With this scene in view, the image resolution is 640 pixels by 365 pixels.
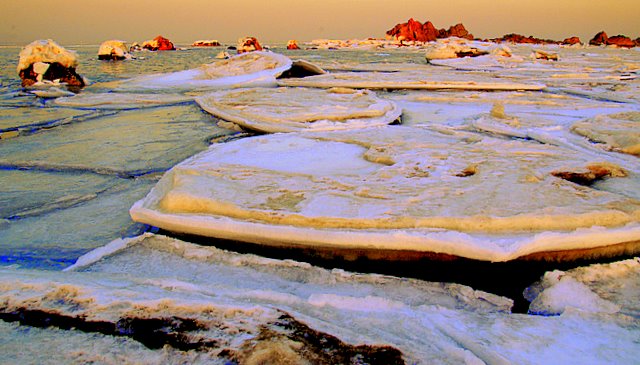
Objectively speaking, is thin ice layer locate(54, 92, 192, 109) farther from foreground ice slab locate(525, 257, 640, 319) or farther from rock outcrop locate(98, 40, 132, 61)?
rock outcrop locate(98, 40, 132, 61)

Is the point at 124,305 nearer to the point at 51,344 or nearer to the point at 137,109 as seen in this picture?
the point at 51,344

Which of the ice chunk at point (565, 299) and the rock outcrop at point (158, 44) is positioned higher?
the rock outcrop at point (158, 44)

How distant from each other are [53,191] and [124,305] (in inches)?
65.7

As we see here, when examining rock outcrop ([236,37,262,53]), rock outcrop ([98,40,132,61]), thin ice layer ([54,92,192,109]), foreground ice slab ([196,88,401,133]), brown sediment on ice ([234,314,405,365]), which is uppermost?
rock outcrop ([236,37,262,53])

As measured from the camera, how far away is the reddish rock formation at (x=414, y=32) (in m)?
62.9

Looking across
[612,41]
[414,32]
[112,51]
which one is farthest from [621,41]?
[112,51]

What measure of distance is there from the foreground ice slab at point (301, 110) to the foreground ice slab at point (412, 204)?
1.35 meters

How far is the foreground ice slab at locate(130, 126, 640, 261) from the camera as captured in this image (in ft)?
4.76

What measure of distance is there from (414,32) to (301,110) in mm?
64485

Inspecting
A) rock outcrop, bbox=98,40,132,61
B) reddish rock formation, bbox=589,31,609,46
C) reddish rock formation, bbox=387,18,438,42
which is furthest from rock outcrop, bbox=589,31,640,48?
rock outcrop, bbox=98,40,132,61

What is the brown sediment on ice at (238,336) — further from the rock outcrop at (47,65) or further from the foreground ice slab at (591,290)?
the rock outcrop at (47,65)

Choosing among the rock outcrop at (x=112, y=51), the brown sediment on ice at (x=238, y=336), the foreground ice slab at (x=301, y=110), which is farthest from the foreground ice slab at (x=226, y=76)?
the rock outcrop at (x=112, y=51)

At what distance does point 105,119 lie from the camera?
4730 mm

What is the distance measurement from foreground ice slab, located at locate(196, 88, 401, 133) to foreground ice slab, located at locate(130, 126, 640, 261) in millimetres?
1352
